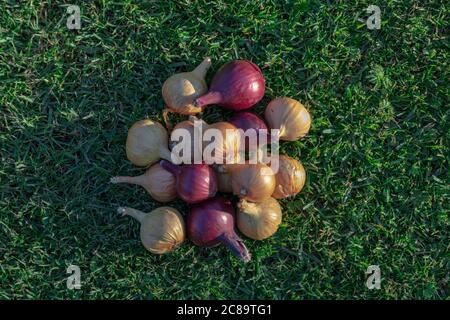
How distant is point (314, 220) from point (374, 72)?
993mm

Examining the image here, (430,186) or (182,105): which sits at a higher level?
(182,105)

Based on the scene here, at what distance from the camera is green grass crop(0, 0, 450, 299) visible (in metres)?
3.32

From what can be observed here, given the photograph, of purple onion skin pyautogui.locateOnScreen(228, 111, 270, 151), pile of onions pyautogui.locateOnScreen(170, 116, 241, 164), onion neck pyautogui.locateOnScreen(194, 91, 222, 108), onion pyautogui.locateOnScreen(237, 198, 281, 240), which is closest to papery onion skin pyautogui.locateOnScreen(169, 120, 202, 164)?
pile of onions pyautogui.locateOnScreen(170, 116, 241, 164)

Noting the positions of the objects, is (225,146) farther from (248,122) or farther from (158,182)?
(158,182)

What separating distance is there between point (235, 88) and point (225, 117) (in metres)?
0.30

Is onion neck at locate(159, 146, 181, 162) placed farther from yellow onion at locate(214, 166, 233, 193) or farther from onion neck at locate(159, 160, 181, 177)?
yellow onion at locate(214, 166, 233, 193)

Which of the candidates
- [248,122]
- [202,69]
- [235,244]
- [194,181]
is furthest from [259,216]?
[202,69]

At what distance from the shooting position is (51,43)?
3.41 meters

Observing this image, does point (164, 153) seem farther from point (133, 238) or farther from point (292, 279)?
point (292, 279)

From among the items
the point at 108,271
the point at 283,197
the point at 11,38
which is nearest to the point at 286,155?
the point at 283,197

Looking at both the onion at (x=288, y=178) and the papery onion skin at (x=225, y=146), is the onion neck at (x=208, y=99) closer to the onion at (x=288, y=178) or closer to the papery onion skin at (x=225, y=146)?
the papery onion skin at (x=225, y=146)

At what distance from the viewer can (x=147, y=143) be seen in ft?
10.2

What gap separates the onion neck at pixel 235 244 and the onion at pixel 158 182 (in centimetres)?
39

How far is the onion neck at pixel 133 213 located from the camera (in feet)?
10.5
